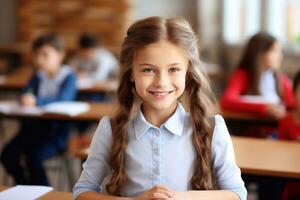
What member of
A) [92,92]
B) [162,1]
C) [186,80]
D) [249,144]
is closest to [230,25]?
[162,1]

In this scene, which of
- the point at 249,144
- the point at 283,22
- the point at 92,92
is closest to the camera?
the point at 249,144

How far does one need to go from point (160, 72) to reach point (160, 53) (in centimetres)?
6

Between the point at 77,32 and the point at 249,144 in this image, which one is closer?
the point at 249,144

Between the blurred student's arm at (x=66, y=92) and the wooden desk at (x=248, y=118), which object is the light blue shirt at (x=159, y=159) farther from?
the blurred student's arm at (x=66, y=92)

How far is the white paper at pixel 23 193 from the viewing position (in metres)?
1.75

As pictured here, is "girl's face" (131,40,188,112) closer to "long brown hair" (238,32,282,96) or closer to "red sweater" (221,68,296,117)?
"red sweater" (221,68,296,117)

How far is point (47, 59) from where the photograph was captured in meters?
3.90

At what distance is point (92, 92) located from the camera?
4699 mm

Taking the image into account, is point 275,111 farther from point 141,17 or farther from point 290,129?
point 141,17

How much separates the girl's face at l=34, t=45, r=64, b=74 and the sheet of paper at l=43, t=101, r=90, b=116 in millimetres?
381

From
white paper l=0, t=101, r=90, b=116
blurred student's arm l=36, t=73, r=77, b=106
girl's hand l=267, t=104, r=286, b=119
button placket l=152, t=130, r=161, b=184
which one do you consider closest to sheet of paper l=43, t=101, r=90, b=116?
white paper l=0, t=101, r=90, b=116

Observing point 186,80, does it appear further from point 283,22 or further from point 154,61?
point 283,22

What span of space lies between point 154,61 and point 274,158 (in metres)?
0.92

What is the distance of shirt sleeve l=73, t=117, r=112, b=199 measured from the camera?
1.74 metres
